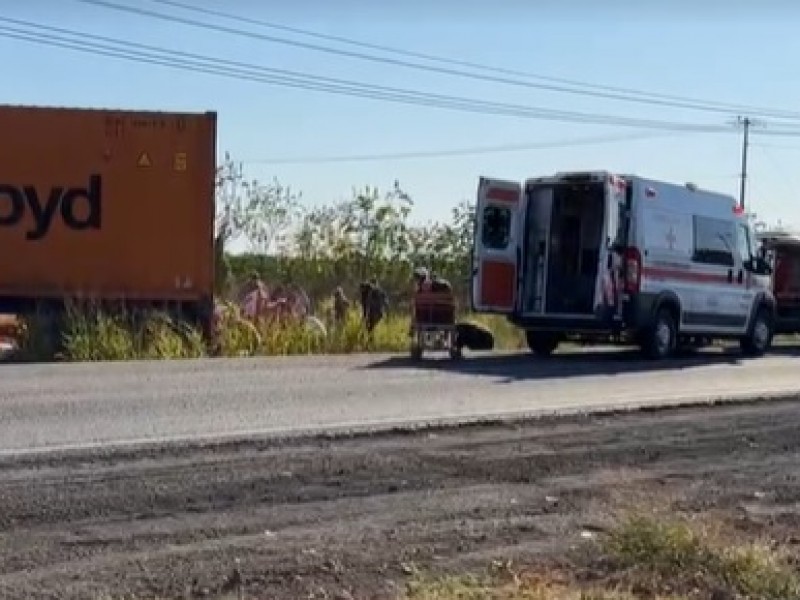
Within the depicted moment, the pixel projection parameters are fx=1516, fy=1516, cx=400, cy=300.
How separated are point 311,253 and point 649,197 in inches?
657

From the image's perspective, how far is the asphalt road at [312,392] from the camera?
11.5 m

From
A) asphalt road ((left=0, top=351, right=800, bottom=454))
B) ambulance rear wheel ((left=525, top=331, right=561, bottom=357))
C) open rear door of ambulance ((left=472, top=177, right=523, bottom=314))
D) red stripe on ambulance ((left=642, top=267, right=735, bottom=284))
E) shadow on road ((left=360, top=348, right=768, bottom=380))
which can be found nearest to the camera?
asphalt road ((left=0, top=351, right=800, bottom=454))

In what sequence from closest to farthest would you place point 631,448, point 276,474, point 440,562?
1. point 440,562
2. point 276,474
3. point 631,448

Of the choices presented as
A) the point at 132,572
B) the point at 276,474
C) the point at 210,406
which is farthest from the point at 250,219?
the point at 132,572

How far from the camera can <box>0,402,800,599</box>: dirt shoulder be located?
6781 millimetres

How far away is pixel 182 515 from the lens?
7.93m

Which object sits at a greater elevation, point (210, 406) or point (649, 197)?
point (649, 197)

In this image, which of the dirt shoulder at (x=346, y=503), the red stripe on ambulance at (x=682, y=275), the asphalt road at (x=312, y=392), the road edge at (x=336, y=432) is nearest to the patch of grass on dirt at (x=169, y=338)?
the asphalt road at (x=312, y=392)

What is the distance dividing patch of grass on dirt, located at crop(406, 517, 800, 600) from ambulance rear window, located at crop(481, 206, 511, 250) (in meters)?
14.1

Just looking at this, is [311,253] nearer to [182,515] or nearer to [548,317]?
[548,317]

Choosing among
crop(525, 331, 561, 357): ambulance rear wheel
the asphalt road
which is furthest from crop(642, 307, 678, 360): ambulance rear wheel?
crop(525, 331, 561, 357): ambulance rear wheel

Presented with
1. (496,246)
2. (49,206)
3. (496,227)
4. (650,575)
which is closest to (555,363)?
(496,246)

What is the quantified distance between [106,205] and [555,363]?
6.58 m

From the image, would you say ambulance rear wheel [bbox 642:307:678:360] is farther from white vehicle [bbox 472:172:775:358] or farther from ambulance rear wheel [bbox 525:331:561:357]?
ambulance rear wheel [bbox 525:331:561:357]
